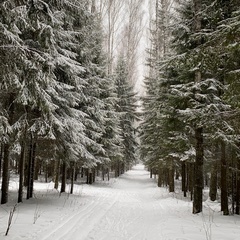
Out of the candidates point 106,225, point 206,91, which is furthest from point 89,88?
point 106,225

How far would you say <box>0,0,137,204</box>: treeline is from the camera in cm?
630

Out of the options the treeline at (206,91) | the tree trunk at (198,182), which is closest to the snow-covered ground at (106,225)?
the tree trunk at (198,182)

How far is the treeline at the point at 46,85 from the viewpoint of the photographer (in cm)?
630

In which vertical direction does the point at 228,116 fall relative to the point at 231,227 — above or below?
above

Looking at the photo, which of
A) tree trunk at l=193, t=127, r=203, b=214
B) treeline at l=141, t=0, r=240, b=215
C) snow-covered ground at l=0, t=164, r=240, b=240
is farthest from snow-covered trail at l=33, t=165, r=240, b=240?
treeline at l=141, t=0, r=240, b=215

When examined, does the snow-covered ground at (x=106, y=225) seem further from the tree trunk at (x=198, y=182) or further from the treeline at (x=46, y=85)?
the treeline at (x=46, y=85)

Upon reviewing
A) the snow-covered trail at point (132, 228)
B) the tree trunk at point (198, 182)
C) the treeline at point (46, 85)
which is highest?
the treeline at point (46, 85)

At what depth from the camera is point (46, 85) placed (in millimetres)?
7379

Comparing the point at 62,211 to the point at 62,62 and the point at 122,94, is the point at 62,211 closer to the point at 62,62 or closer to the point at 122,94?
the point at 62,62

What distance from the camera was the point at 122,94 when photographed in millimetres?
33969

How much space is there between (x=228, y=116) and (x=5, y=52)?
6135 millimetres

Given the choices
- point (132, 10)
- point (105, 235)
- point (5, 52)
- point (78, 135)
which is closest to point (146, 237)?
point (105, 235)

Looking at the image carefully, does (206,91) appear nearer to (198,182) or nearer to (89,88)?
(198,182)

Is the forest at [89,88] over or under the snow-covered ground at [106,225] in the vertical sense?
over
